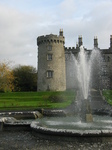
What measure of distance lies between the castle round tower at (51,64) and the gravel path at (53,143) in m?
34.7

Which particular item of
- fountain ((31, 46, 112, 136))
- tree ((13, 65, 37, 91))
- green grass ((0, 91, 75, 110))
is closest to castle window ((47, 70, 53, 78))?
green grass ((0, 91, 75, 110))

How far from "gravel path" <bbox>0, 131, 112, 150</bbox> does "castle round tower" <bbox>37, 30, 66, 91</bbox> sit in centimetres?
3474

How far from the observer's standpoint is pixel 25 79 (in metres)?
56.9

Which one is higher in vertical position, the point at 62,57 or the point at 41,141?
the point at 62,57

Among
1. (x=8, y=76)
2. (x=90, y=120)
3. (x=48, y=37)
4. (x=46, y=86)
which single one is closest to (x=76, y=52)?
(x=48, y=37)

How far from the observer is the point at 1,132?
1063cm

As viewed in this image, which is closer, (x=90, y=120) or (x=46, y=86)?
(x=90, y=120)

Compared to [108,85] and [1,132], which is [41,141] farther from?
[108,85]

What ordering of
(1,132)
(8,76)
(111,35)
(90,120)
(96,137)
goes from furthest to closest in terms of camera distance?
1. (111,35)
2. (8,76)
3. (90,120)
4. (1,132)
5. (96,137)

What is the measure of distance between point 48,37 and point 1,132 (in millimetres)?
36023

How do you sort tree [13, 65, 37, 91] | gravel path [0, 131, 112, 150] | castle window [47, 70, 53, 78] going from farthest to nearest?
tree [13, 65, 37, 91]
castle window [47, 70, 53, 78]
gravel path [0, 131, 112, 150]

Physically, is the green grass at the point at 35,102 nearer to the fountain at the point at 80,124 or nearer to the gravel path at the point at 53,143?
the fountain at the point at 80,124

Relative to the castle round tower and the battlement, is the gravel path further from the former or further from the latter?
the battlement

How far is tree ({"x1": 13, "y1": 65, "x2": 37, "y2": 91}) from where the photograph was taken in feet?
181
